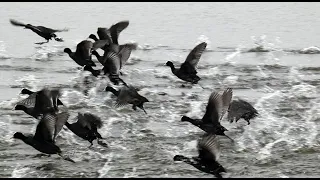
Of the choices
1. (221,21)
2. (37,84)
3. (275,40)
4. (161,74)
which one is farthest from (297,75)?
(221,21)

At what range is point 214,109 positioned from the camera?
1033 cm

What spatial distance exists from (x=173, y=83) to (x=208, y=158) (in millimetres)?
5616

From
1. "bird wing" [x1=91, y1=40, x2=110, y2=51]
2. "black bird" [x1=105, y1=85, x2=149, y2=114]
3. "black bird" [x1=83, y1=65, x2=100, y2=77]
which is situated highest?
"bird wing" [x1=91, y1=40, x2=110, y2=51]

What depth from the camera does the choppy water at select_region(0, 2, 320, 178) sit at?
9.88m

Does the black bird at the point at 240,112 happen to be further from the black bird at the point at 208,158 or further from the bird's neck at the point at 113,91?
the black bird at the point at 208,158

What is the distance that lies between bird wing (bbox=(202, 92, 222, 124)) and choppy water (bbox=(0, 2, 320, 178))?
0.45 meters

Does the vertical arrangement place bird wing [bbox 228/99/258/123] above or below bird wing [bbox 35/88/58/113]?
below

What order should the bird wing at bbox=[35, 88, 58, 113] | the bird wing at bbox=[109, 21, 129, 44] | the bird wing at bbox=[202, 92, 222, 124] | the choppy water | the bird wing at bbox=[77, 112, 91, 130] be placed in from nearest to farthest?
the choppy water
the bird wing at bbox=[202, 92, 222, 124]
the bird wing at bbox=[77, 112, 91, 130]
the bird wing at bbox=[35, 88, 58, 113]
the bird wing at bbox=[109, 21, 129, 44]

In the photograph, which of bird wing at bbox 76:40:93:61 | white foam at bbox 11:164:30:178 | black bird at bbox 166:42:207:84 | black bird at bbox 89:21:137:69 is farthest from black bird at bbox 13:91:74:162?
bird wing at bbox 76:40:93:61

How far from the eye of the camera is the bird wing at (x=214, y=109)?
10.3 m

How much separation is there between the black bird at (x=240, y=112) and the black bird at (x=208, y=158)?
2.50m

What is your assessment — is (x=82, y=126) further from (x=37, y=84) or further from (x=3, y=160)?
(x=37, y=84)

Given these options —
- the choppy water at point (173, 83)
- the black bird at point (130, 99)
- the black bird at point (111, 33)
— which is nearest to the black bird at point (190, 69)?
the choppy water at point (173, 83)

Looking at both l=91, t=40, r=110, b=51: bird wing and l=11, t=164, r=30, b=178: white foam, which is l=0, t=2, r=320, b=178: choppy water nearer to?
l=11, t=164, r=30, b=178: white foam
